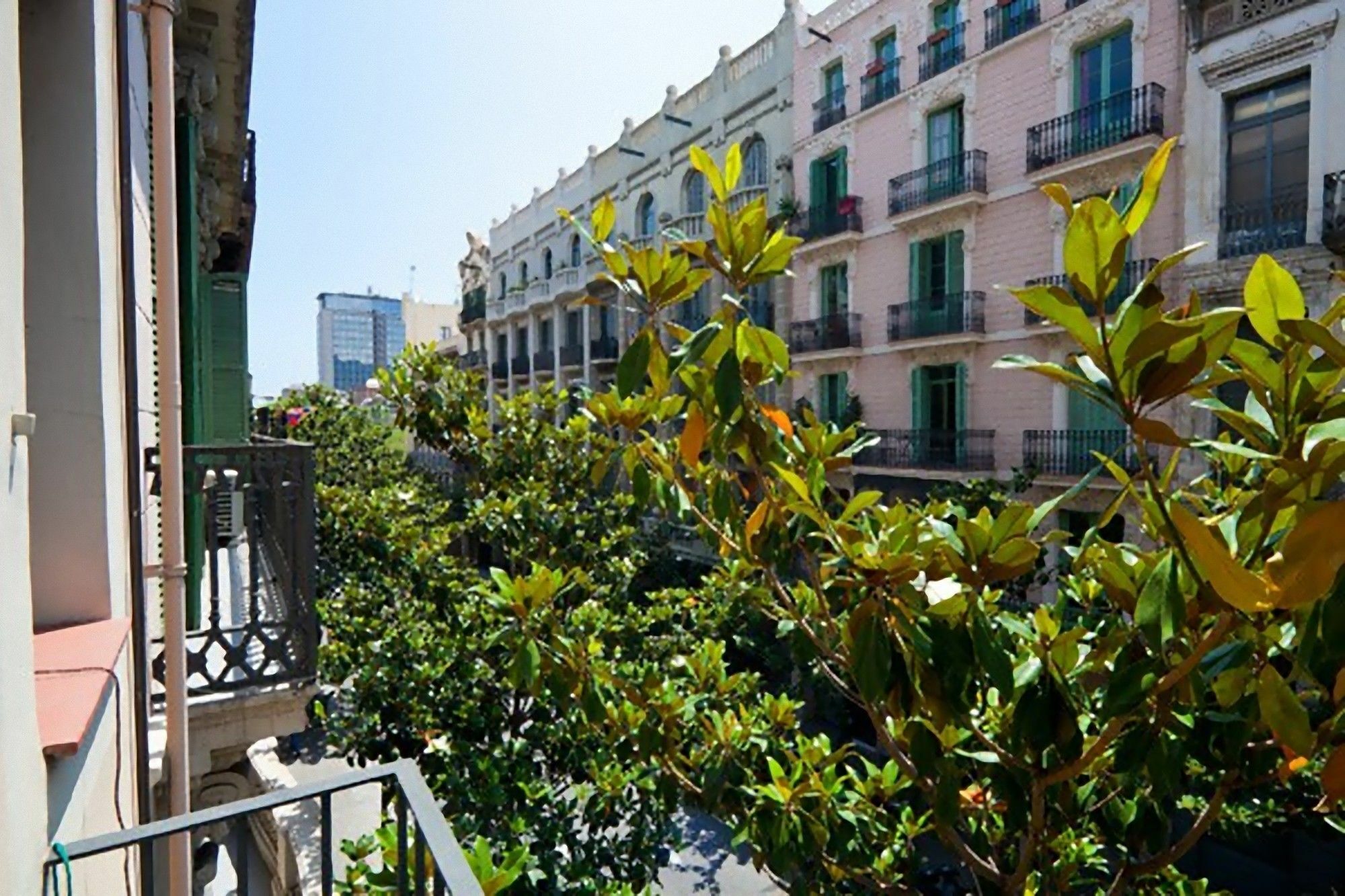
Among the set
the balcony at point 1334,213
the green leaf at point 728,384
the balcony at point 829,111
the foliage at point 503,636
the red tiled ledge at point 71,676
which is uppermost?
the balcony at point 829,111

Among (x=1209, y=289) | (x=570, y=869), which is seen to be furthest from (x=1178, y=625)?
(x=1209, y=289)

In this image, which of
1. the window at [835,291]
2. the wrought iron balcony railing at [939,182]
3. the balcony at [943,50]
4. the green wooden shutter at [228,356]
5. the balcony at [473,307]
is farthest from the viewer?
the balcony at [473,307]

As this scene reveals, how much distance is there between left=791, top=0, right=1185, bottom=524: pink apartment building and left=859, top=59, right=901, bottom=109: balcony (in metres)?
0.03

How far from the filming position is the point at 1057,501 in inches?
76.5

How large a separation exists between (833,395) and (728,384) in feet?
49.4

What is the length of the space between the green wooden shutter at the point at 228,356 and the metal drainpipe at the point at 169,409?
204 inches

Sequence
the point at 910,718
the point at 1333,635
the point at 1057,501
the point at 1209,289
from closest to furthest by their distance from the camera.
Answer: the point at 1333,635
the point at 1057,501
the point at 910,718
the point at 1209,289

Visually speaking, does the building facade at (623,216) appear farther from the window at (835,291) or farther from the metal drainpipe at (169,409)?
the metal drainpipe at (169,409)

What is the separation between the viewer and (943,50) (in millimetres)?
14477

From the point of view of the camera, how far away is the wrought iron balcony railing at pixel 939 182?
45.0 feet

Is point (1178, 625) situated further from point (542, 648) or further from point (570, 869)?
point (570, 869)

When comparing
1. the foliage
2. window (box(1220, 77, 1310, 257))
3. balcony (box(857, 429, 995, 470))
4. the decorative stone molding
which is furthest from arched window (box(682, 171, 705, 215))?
the foliage

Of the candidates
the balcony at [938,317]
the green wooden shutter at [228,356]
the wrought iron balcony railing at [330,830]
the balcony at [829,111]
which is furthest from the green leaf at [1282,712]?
the balcony at [829,111]

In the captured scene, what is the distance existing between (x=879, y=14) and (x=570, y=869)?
16416 mm
